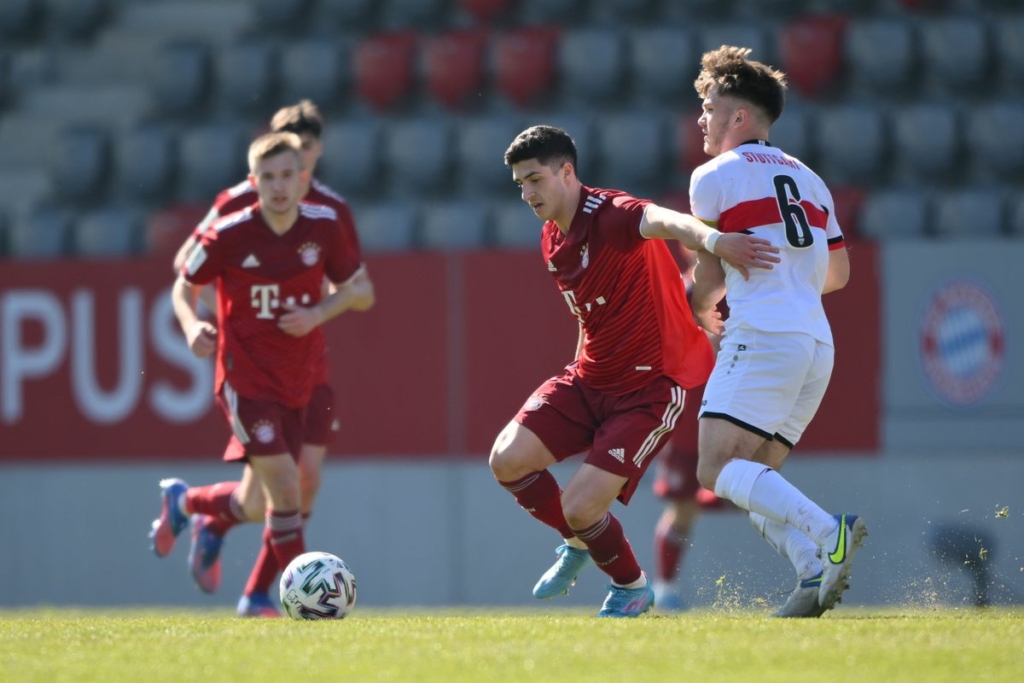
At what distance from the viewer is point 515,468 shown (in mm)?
6430

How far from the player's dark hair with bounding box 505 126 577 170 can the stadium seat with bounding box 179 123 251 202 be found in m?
7.04

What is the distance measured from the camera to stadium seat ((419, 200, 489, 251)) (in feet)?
39.4

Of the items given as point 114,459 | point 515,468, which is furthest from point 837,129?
point 515,468

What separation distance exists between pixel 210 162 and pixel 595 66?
128 inches

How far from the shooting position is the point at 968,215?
1158cm

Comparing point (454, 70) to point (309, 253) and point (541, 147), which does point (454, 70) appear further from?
point (541, 147)

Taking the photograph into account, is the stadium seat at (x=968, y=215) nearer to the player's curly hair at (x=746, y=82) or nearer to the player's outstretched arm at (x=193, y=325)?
the player's curly hair at (x=746, y=82)

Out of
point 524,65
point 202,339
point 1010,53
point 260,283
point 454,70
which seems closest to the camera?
point 202,339

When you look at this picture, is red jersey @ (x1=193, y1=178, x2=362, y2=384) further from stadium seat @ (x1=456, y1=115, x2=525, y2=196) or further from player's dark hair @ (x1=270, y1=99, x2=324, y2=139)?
stadium seat @ (x1=456, y1=115, x2=525, y2=196)

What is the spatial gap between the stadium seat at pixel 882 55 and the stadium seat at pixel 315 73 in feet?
13.9

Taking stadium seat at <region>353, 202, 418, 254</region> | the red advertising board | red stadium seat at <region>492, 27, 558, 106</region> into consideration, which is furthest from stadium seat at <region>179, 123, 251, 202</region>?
the red advertising board

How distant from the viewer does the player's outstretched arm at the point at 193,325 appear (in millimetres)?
7277

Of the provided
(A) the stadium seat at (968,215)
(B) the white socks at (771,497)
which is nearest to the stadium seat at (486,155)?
(A) the stadium seat at (968,215)

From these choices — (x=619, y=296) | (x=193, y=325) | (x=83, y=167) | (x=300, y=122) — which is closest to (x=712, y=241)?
(x=619, y=296)
